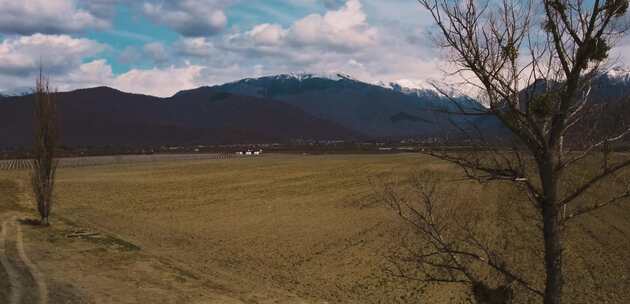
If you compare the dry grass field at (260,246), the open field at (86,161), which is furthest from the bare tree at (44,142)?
the open field at (86,161)

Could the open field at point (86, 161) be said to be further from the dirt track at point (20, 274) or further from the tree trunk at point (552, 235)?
the tree trunk at point (552, 235)

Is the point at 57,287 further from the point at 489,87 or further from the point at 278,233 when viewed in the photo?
the point at 278,233

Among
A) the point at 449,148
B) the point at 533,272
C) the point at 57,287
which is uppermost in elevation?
the point at 449,148

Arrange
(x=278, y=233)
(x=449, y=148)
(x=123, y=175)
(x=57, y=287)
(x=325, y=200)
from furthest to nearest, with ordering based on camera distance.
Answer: (x=123, y=175), (x=325, y=200), (x=278, y=233), (x=57, y=287), (x=449, y=148)

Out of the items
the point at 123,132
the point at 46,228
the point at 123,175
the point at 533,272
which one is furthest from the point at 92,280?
the point at 123,132

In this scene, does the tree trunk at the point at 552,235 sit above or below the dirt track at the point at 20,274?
above

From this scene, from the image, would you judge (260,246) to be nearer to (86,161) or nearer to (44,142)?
(44,142)

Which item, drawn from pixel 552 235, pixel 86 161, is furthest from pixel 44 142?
pixel 86 161
